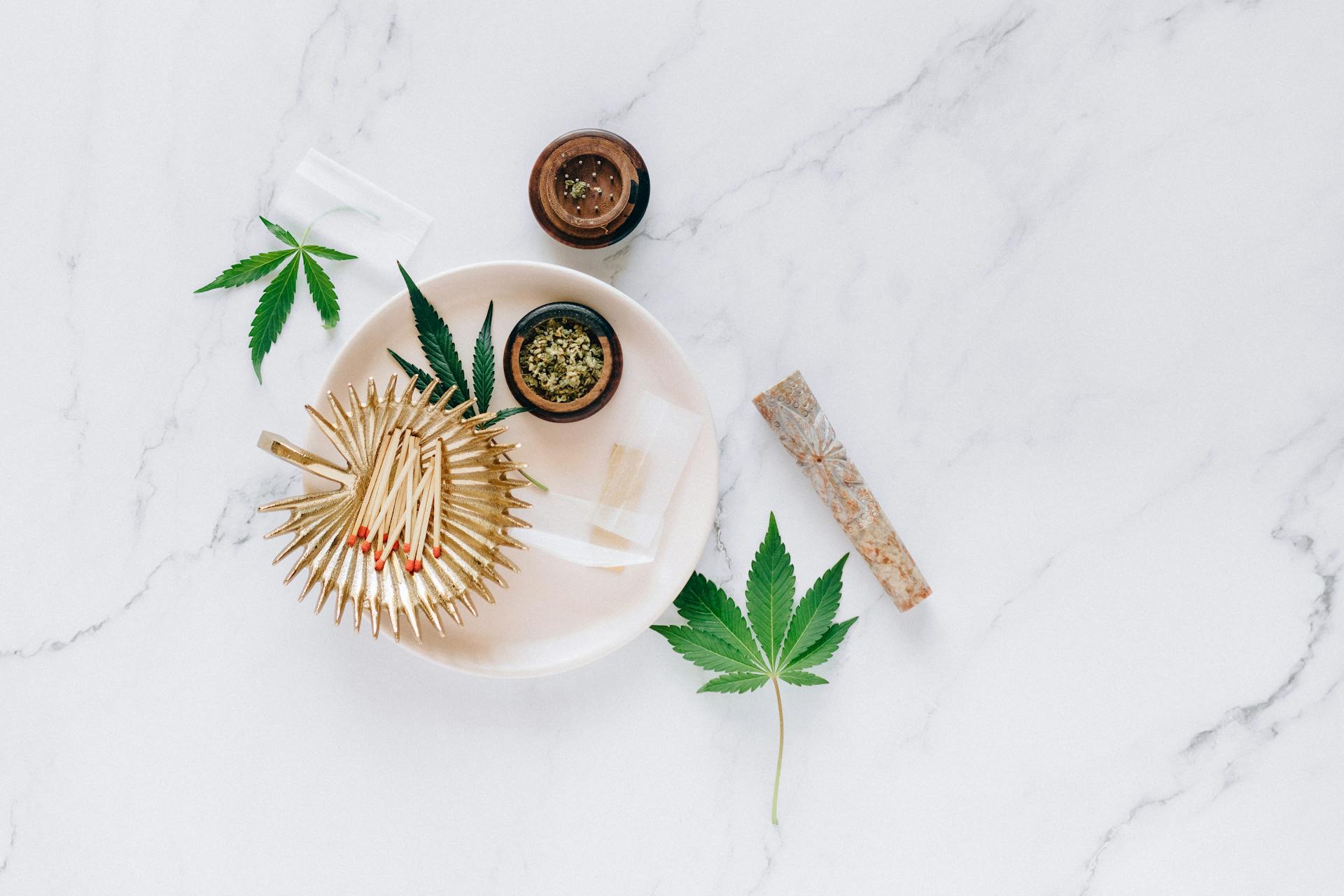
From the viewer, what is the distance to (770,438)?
1069 millimetres

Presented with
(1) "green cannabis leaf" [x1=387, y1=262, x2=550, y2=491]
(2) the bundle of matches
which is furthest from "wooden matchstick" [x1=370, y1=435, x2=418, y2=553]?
(1) "green cannabis leaf" [x1=387, y1=262, x2=550, y2=491]

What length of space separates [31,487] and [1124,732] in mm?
1446

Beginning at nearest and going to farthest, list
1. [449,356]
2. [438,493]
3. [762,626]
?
Result: [438,493]
[449,356]
[762,626]

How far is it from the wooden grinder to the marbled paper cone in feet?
0.88

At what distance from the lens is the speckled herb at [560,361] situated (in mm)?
949

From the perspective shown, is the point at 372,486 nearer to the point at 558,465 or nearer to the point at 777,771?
the point at 558,465

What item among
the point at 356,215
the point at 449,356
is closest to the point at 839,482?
the point at 449,356

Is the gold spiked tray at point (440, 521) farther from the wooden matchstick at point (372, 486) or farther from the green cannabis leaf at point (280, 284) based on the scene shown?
the green cannabis leaf at point (280, 284)

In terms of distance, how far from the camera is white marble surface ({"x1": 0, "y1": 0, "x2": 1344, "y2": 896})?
1.04m

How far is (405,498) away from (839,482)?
20.4 inches

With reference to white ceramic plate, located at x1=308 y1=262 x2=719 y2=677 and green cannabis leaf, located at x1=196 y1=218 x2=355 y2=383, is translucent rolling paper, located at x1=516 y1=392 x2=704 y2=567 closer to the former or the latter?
white ceramic plate, located at x1=308 y1=262 x2=719 y2=677

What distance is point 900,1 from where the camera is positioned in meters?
1.03

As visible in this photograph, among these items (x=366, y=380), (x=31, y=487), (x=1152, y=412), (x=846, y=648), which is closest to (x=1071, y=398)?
(x=1152, y=412)

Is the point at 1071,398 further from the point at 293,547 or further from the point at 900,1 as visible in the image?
the point at 293,547
